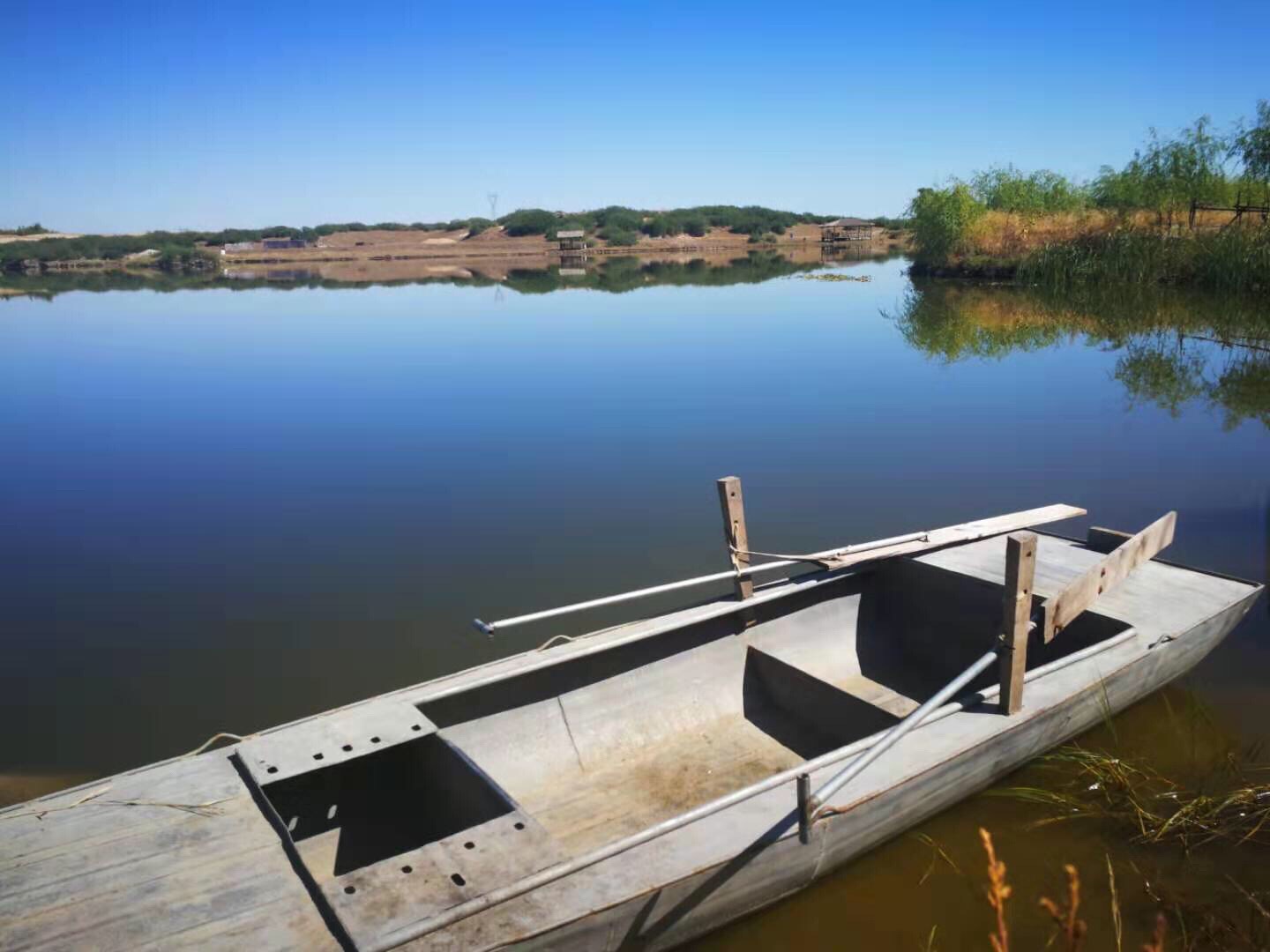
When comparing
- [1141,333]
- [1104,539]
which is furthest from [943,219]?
[1104,539]

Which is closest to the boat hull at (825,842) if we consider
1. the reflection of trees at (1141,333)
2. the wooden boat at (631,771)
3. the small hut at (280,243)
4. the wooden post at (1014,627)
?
the wooden boat at (631,771)

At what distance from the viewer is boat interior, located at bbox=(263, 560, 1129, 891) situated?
14.3 ft

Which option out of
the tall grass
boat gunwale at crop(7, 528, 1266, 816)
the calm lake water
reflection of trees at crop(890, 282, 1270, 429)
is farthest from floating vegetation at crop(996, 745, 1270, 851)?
the tall grass

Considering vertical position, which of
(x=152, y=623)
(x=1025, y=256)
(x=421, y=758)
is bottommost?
(x=152, y=623)

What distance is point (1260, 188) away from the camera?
2931 centimetres

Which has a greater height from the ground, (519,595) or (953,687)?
(953,687)

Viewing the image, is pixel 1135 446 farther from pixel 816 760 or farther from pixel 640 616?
pixel 816 760

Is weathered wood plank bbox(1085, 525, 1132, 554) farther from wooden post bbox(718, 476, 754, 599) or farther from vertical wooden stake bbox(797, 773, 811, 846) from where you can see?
vertical wooden stake bbox(797, 773, 811, 846)

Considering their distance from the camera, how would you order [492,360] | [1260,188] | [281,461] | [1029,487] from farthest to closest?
1. [1260,188]
2. [492,360]
3. [281,461]
4. [1029,487]

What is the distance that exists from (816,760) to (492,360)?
18926 mm

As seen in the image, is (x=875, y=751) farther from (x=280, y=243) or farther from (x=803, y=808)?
(x=280, y=243)

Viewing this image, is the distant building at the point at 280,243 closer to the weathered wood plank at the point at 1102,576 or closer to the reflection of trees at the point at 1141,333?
the reflection of trees at the point at 1141,333

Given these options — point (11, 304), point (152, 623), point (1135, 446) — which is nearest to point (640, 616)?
point (152, 623)

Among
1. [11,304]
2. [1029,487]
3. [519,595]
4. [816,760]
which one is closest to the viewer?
[816,760]
